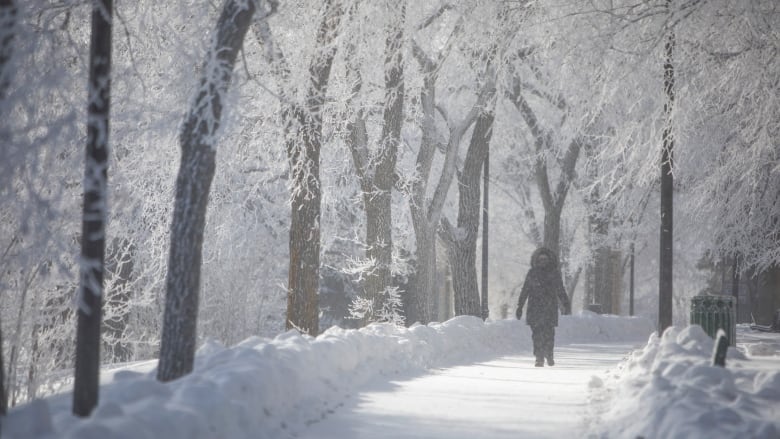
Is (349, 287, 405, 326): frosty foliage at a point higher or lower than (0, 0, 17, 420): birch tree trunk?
lower

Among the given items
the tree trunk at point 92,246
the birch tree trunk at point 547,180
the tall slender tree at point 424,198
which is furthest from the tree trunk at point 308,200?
the birch tree trunk at point 547,180

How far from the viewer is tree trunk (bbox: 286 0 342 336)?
46.8 ft

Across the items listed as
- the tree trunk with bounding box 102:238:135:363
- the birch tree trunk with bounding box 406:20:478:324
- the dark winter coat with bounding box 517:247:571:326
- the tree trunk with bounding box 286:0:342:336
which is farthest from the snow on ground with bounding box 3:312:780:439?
the birch tree trunk with bounding box 406:20:478:324

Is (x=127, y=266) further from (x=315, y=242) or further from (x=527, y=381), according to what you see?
(x=527, y=381)

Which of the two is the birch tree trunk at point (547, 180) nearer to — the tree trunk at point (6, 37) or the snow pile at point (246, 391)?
the snow pile at point (246, 391)

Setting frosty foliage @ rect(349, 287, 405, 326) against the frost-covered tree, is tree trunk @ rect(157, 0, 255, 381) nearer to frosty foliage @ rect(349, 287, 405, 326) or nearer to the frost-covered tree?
the frost-covered tree

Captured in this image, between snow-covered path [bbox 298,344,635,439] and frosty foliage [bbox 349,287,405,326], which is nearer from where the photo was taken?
snow-covered path [bbox 298,344,635,439]

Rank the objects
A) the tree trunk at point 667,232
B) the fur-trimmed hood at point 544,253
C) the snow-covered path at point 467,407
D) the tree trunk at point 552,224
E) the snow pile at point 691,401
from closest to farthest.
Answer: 1. the snow pile at point 691,401
2. the snow-covered path at point 467,407
3. the tree trunk at point 667,232
4. the fur-trimmed hood at point 544,253
5. the tree trunk at point 552,224

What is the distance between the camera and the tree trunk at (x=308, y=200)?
1427 cm

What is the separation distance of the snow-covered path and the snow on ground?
0.9 inches

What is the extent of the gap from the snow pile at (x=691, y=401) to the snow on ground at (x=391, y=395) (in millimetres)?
16

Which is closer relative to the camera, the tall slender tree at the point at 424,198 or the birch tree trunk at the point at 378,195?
the birch tree trunk at the point at 378,195

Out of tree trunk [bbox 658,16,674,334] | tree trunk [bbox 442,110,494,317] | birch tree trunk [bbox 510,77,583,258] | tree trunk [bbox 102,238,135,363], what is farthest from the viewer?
birch tree trunk [bbox 510,77,583,258]

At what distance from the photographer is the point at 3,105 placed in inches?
266
